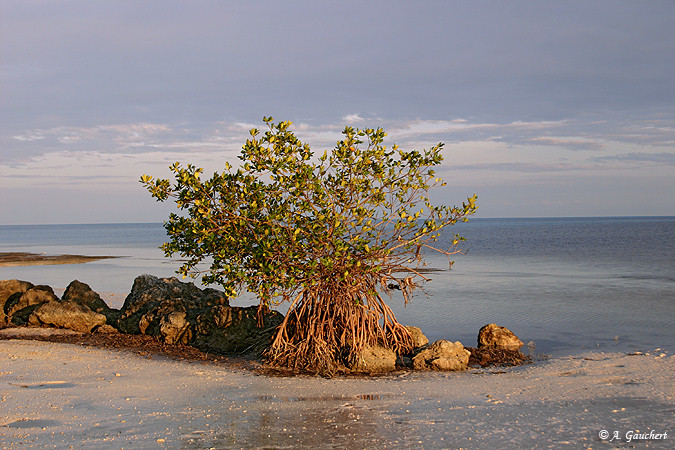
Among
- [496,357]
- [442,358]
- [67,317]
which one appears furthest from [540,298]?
[67,317]

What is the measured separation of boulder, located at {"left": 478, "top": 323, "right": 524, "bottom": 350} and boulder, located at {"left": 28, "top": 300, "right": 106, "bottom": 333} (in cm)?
811

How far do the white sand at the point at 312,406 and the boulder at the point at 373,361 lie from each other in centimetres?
49

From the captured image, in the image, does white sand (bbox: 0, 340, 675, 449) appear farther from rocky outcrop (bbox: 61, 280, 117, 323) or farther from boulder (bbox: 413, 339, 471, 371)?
rocky outcrop (bbox: 61, 280, 117, 323)

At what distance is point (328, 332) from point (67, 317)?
606 cm

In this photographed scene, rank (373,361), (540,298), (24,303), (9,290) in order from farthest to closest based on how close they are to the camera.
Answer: (540,298) → (9,290) → (24,303) → (373,361)

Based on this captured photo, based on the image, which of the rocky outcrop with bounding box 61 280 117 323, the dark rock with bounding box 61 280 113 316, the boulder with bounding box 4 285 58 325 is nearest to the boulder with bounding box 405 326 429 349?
the rocky outcrop with bounding box 61 280 117 323

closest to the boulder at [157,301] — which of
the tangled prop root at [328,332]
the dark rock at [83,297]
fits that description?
the dark rock at [83,297]

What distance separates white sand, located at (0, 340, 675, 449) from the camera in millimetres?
6465

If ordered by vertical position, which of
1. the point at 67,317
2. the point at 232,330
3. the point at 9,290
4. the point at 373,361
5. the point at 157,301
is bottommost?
the point at 373,361

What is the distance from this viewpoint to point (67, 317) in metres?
13.0

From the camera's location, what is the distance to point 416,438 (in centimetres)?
651

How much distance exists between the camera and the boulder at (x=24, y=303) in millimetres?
13906

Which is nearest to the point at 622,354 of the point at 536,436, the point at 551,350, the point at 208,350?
the point at 551,350

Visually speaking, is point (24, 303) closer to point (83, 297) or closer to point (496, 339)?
point (83, 297)
